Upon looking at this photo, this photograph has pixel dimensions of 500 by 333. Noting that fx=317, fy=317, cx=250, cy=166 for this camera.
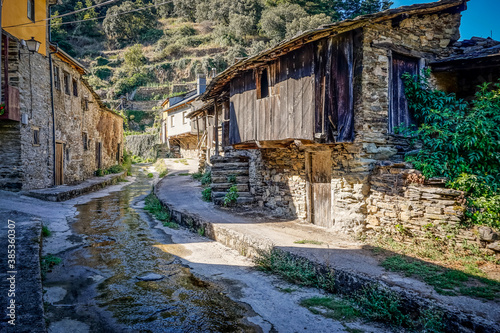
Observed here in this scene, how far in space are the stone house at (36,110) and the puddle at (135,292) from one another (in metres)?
5.66

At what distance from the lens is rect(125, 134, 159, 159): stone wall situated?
124ft

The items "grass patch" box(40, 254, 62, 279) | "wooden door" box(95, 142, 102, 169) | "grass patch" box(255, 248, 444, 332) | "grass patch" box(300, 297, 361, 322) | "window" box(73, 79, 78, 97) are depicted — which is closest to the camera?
"grass patch" box(255, 248, 444, 332)

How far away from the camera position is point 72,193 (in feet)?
46.4

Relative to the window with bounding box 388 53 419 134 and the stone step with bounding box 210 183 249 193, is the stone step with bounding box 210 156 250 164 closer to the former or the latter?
the stone step with bounding box 210 183 249 193

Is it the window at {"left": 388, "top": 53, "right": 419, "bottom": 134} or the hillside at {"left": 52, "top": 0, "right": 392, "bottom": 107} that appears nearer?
the window at {"left": 388, "top": 53, "right": 419, "bottom": 134}

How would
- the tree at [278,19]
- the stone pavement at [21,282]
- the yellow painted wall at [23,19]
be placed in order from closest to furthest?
1. the stone pavement at [21,282]
2. the yellow painted wall at [23,19]
3. the tree at [278,19]

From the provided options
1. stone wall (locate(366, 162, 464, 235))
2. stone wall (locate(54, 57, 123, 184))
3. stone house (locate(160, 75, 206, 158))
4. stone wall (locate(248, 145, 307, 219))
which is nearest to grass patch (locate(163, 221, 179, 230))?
stone wall (locate(248, 145, 307, 219))

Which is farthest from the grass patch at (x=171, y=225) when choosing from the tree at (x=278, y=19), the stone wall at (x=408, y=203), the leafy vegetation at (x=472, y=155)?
the tree at (x=278, y=19)

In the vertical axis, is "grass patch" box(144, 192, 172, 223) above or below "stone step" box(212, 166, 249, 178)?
below

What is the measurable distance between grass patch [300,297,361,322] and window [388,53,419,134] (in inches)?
161

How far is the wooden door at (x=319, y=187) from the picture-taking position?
27.2ft

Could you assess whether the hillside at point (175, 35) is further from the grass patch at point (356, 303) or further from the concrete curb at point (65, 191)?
the grass patch at point (356, 303)

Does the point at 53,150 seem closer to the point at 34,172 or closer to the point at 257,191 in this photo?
the point at 34,172

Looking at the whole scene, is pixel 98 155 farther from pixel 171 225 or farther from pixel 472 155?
pixel 472 155
